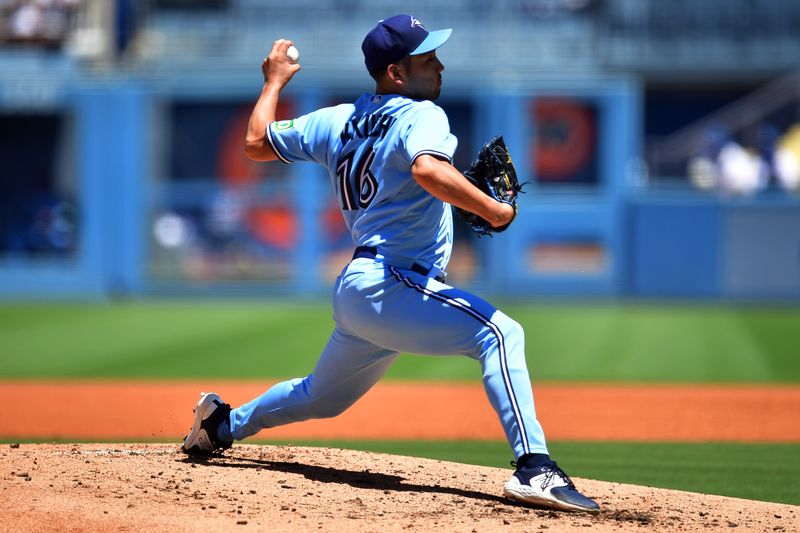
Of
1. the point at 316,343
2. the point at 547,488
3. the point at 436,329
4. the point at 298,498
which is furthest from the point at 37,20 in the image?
the point at 547,488

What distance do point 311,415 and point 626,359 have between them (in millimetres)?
6746

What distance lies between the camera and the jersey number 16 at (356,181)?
14.6 ft

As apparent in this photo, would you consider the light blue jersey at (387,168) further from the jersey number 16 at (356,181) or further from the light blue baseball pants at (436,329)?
the light blue baseball pants at (436,329)

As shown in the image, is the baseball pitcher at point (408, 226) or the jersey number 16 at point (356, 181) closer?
the baseball pitcher at point (408, 226)

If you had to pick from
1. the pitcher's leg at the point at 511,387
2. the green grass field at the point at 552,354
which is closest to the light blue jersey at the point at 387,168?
the pitcher's leg at the point at 511,387

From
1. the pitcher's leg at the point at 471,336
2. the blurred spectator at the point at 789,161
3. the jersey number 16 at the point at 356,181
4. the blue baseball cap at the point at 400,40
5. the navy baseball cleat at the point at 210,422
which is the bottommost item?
the navy baseball cleat at the point at 210,422

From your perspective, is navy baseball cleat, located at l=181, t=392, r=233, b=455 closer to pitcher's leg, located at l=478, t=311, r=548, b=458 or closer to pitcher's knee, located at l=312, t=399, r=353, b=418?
pitcher's knee, located at l=312, t=399, r=353, b=418

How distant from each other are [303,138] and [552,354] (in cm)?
699

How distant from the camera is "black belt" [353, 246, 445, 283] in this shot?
4453 millimetres

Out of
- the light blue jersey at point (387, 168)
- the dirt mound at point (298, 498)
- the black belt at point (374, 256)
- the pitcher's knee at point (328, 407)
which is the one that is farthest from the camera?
the pitcher's knee at point (328, 407)

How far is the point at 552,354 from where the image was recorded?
37.1ft

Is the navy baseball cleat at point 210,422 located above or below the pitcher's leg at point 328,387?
below

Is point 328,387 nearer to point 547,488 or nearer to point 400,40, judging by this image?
point 547,488

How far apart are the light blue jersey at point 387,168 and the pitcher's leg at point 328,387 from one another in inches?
16.9
